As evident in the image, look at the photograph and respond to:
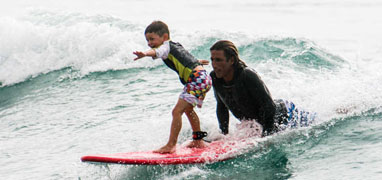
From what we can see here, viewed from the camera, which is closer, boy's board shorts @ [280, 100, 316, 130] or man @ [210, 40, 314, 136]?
man @ [210, 40, 314, 136]

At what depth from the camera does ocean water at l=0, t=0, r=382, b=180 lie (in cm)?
523

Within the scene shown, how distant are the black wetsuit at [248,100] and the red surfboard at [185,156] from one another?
28 cm

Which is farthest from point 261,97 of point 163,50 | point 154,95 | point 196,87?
point 154,95

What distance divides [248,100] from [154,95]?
3872 millimetres

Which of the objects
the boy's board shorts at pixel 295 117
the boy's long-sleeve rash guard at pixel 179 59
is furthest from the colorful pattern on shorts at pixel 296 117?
the boy's long-sleeve rash guard at pixel 179 59

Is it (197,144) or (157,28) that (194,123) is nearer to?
(197,144)

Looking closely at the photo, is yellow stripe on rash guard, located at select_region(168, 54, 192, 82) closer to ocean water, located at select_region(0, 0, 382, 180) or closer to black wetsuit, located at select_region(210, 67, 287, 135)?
black wetsuit, located at select_region(210, 67, 287, 135)

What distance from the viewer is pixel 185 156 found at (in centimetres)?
514

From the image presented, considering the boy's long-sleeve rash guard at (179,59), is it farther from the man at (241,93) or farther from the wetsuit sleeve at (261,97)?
the wetsuit sleeve at (261,97)

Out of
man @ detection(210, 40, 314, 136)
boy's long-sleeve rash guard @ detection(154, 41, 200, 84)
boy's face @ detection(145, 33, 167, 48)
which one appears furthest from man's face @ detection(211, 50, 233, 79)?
boy's face @ detection(145, 33, 167, 48)

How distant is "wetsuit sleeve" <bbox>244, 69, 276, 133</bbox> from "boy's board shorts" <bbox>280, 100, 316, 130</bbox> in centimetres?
31

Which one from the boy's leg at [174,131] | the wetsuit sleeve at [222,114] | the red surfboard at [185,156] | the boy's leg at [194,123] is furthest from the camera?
the wetsuit sleeve at [222,114]

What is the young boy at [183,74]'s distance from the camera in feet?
17.4

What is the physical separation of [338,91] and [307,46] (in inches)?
147
